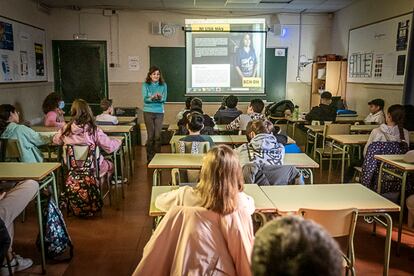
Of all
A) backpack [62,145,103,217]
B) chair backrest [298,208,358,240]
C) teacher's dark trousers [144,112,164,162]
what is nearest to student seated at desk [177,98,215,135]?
teacher's dark trousers [144,112,164,162]

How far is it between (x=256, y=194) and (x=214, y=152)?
28.0 inches

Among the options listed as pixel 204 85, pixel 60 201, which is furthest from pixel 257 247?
pixel 204 85

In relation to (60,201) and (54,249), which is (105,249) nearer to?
(54,249)

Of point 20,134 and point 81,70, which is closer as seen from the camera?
point 20,134

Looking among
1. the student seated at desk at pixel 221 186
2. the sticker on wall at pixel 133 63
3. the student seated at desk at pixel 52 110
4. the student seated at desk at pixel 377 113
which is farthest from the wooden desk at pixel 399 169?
the sticker on wall at pixel 133 63

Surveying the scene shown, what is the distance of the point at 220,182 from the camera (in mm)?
1910

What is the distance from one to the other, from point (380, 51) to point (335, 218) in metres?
5.13

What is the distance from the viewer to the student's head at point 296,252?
744 millimetres

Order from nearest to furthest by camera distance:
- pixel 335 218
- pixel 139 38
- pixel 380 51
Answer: pixel 335 218, pixel 380 51, pixel 139 38

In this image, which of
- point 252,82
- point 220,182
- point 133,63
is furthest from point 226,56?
point 220,182

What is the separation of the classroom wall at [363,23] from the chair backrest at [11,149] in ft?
16.5

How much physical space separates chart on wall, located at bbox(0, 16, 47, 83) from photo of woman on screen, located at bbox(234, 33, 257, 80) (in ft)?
12.7

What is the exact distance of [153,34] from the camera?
8422mm

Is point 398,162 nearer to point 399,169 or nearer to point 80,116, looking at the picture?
point 399,169
